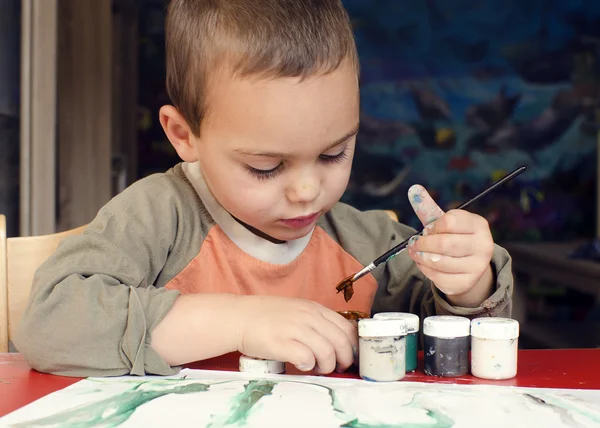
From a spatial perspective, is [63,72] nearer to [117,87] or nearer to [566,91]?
[117,87]

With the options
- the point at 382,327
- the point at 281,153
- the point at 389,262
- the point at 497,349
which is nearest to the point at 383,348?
the point at 382,327

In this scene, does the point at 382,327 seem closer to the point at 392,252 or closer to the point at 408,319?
the point at 408,319

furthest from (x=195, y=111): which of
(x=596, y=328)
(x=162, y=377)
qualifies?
(x=596, y=328)

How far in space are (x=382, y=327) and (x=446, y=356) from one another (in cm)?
9

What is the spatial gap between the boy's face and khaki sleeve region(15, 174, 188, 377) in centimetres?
16

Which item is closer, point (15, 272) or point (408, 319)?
point (408, 319)

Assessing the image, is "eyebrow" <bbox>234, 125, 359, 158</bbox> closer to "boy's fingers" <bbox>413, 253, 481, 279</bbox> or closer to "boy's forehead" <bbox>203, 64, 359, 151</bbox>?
"boy's forehead" <bbox>203, 64, 359, 151</bbox>

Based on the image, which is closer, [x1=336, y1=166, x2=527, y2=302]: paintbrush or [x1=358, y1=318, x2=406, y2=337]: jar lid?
[x1=358, y1=318, x2=406, y2=337]: jar lid

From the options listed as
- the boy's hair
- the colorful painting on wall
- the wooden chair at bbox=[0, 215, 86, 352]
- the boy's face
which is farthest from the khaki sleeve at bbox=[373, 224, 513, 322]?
the colorful painting on wall

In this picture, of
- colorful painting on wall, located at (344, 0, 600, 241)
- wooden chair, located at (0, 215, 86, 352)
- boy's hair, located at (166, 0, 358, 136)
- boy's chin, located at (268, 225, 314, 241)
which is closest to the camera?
boy's hair, located at (166, 0, 358, 136)

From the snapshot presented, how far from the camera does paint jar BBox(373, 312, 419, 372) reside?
84 cm

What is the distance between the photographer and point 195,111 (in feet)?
3.18

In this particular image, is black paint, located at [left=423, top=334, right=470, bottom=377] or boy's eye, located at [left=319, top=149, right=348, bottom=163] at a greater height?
boy's eye, located at [left=319, top=149, right=348, bottom=163]

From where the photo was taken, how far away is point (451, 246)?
0.85m
